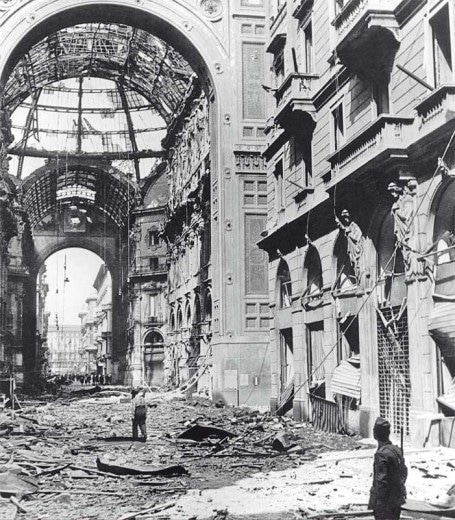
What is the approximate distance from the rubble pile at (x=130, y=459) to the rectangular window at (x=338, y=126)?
7319 millimetres

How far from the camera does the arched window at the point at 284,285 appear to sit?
2384 centimetres

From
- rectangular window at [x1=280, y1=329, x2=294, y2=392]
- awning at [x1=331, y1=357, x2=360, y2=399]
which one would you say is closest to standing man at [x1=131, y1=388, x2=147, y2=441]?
awning at [x1=331, y1=357, x2=360, y2=399]

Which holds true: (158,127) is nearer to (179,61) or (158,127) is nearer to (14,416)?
(179,61)

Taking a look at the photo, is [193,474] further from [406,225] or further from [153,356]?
[153,356]

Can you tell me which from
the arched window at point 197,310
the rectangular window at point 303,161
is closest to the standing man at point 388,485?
the rectangular window at point 303,161

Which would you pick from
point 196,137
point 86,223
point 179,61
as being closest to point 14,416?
point 196,137

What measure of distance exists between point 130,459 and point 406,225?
22.7 ft

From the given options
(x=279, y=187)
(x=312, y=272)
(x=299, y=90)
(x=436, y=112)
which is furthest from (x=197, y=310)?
(x=436, y=112)

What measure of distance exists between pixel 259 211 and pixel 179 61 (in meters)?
17.1

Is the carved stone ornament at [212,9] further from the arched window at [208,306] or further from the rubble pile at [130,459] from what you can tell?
the rubble pile at [130,459]

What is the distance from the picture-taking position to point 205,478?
12602mm

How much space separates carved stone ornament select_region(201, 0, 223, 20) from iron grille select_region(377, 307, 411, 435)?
795 inches

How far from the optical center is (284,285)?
79.7ft

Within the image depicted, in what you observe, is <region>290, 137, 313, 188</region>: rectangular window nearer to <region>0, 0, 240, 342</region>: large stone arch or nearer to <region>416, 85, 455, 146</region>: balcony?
<region>416, 85, 455, 146</region>: balcony
